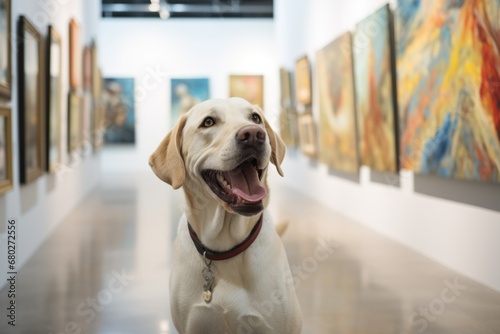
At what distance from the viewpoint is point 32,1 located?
746 centimetres

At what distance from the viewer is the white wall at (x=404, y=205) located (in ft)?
18.4

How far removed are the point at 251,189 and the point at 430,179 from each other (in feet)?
14.7

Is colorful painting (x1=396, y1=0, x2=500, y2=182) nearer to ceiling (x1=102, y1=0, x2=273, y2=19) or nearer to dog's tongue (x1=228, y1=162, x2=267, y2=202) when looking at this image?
dog's tongue (x1=228, y1=162, x2=267, y2=202)

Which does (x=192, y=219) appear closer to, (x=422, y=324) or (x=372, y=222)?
(x=422, y=324)

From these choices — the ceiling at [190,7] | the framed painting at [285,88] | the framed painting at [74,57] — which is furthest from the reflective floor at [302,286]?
the ceiling at [190,7]

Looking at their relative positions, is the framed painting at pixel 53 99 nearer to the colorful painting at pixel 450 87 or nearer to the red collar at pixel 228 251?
the colorful painting at pixel 450 87

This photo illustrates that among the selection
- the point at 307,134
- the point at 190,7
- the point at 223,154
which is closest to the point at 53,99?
the point at 307,134

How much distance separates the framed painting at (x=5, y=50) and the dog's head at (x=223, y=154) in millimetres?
3229

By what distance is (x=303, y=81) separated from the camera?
45.4ft

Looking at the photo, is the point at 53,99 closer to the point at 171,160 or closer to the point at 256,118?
the point at 171,160

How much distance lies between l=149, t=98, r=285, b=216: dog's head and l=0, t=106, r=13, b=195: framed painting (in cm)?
298

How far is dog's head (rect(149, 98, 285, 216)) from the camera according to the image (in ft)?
8.70

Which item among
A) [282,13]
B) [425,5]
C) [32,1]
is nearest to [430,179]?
[425,5]

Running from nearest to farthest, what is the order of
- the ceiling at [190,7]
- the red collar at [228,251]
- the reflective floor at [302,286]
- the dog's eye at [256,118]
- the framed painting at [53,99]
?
1. the red collar at [228,251]
2. the dog's eye at [256,118]
3. the reflective floor at [302,286]
4. the framed painting at [53,99]
5. the ceiling at [190,7]
